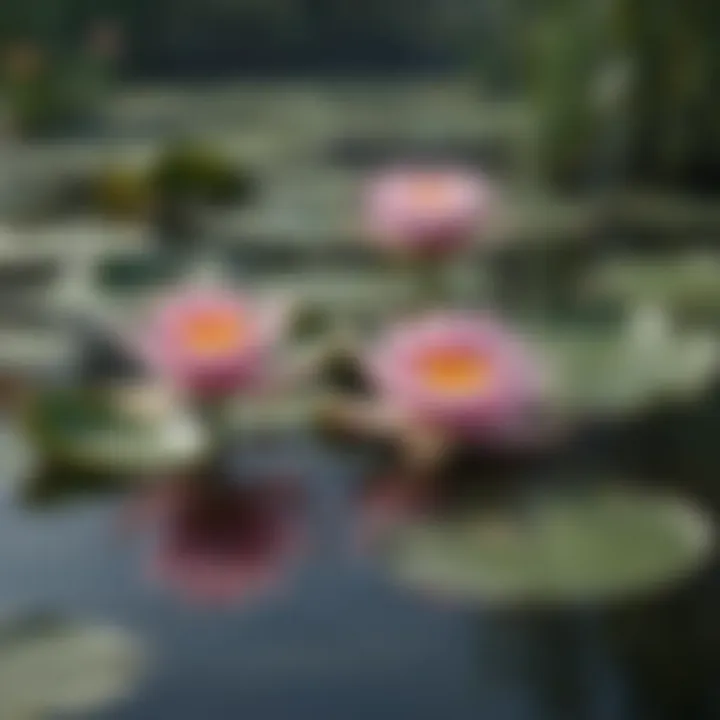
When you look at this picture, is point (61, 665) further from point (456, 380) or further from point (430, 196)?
point (430, 196)

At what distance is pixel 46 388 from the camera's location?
22.3 inches

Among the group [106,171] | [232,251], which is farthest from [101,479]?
Result: [106,171]

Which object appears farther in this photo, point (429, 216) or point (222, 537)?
point (429, 216)

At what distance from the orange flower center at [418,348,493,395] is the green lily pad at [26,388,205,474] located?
0.25 ft

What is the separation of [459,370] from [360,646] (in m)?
0.11

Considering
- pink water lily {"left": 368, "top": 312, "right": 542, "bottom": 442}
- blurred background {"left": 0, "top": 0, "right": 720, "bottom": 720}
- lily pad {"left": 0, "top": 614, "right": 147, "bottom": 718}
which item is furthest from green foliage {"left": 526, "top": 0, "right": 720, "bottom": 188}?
lily pad {"left": 0, "top": 614, "right": 147, "bottom": 718}

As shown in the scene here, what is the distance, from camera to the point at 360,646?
0.39 metres

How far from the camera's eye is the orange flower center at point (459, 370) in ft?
1.55

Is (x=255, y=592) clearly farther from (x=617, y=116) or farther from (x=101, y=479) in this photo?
(x=617, y=116)

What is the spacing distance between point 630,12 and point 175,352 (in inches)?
19.9

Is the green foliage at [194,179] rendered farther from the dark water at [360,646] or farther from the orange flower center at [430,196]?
the dark water at [360,646]

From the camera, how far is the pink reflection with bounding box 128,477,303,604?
1.37 feet

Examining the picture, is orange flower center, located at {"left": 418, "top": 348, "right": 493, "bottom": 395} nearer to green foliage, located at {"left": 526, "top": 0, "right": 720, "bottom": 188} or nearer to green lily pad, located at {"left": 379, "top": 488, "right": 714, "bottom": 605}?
green lily pad, located at {"left": 379, "top": 488, "right": 714, "bottom": 605}

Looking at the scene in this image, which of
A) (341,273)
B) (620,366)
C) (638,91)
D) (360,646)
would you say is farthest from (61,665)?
(638,91)
